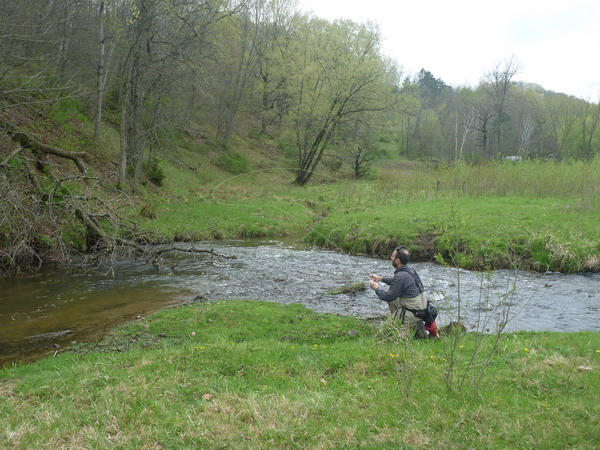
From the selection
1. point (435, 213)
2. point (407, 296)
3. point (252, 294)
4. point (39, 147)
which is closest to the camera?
point (407, 296)

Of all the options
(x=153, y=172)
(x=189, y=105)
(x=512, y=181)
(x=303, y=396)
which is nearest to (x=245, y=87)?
(x=189, y=105)

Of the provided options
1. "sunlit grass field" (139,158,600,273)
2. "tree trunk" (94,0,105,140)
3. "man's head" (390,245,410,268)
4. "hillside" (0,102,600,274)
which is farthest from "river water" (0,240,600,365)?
"tree trunk" (94,0,105,140)

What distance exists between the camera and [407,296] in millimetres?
7516

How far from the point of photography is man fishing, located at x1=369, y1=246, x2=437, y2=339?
743cm

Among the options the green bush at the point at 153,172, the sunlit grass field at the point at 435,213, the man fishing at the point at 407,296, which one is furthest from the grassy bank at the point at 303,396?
the green bush at the point at 153,172

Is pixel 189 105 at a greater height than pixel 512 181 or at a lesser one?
greater

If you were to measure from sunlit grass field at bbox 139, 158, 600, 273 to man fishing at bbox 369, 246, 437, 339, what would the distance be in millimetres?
3117

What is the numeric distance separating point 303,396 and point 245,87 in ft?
136

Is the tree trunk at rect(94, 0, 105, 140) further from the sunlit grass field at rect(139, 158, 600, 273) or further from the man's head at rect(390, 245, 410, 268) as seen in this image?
the man's head at rect(390, 245, 410, 268)

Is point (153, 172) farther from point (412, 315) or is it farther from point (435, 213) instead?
point (412, 315)

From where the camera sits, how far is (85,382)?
5410 mm

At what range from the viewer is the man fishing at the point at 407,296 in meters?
7.43

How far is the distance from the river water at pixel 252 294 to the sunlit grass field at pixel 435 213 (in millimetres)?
961

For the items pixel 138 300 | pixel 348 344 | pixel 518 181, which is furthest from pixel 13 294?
pixel 518 181
